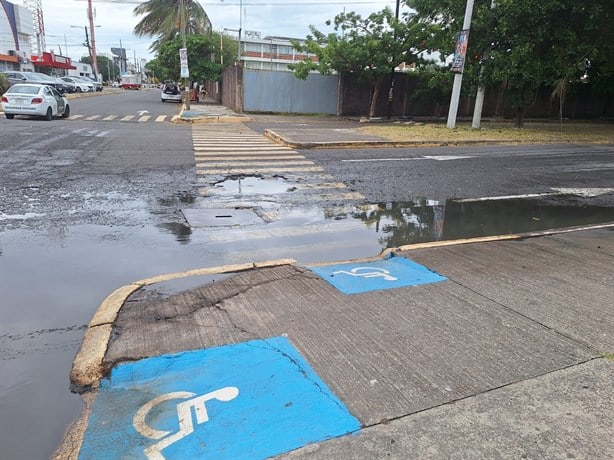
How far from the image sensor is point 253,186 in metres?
9.92

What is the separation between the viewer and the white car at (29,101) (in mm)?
19344

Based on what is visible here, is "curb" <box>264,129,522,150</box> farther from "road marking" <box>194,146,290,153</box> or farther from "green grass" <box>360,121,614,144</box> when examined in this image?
"road marking" <box>194,146,290,153</box>

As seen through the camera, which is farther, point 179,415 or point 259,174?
point 259,174

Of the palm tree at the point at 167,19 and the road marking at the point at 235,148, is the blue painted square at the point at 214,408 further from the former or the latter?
the palm tree at the point at 167,19

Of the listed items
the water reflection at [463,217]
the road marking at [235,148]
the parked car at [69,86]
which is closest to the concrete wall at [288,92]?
the road marking at [235,148]

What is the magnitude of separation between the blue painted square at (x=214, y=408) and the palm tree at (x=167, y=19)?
4118cm

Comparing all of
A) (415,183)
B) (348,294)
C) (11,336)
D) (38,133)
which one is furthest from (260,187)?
(38,133)

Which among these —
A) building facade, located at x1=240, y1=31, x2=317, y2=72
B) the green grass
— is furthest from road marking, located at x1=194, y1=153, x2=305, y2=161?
building facade, located at x1=240, y1=31, x2=317, y2=72

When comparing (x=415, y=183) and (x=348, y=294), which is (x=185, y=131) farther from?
(x=348, y=294)

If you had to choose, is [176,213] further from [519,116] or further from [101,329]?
[519,116]

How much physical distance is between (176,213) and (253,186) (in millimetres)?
2389

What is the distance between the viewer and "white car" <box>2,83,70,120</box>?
19.3 meters

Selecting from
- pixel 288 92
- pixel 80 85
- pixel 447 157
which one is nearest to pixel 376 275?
pixel 447 157

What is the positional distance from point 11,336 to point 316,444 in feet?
9.48
